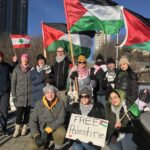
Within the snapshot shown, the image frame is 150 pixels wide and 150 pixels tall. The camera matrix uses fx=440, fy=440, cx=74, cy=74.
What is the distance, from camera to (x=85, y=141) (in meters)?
6.75

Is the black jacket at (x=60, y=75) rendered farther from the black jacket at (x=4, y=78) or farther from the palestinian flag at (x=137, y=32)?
the palestinian flag at (x=137, y=32)

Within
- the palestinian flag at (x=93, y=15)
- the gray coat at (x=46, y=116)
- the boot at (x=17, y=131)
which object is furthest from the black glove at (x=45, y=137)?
the palestinian flag at (x=93, y=15)

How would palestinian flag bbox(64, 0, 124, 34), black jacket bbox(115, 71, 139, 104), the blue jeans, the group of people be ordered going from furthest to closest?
palestinian flag bbox(64, 0, 124, 34) → black jacket bbox(115, 71, 139, 104) → the group of people → the blue jeans

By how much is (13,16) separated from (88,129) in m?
97.4

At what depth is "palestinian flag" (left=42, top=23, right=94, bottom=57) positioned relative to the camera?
10.5 m

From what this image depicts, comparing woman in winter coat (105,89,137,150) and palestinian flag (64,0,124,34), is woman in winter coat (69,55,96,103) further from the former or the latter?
woman in winter coat (105,89,137,150)

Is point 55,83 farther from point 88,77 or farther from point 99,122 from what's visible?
point 99,122

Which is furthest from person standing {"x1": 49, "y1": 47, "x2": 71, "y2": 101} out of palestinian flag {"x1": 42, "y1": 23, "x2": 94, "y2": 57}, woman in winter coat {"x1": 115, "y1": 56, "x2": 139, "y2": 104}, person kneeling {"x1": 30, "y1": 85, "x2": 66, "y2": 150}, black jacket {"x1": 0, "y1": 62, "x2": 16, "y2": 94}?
person kneeling {"x1": 30, "y1": 85, "x2": 66, "y2": 150}

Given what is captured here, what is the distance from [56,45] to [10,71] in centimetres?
226

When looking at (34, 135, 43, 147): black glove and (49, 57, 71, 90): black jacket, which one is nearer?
(34, 135, 43, 147): black glove

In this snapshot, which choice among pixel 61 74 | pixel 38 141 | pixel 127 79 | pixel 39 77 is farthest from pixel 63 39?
pixel 38 141

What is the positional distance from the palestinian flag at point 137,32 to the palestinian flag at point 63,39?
1650 millimetres

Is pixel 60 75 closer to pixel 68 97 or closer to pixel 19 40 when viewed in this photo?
pixel 68 97

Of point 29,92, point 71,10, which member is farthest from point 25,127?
point 71,10
